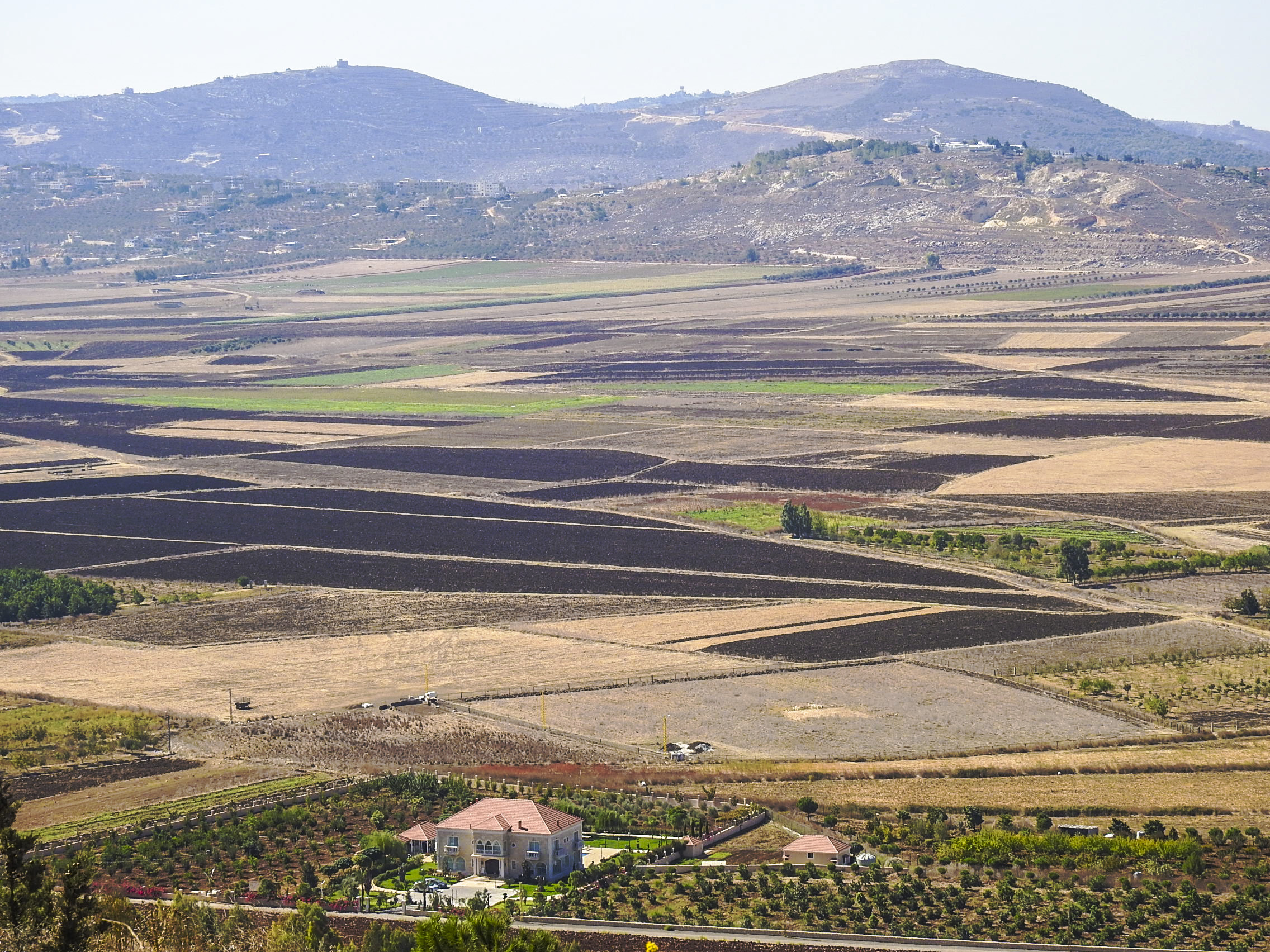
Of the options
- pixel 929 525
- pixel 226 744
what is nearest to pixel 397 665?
pixel 226 744

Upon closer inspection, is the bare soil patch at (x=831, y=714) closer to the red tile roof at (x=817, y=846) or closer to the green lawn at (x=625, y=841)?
the green lawn at (x=625, y=841)

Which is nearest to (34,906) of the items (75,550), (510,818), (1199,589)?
(510,818)

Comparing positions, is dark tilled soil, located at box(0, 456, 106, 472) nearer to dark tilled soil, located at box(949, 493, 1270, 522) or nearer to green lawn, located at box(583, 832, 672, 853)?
dark tilled soil, located at box(949, 493, 1270, 522)

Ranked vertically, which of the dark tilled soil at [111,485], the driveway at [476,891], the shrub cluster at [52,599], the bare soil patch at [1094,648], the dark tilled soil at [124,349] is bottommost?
the dark tilled soil at [124,349]

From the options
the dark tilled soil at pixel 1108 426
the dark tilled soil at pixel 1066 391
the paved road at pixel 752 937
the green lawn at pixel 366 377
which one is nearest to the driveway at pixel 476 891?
the paved road at pixel 752 937

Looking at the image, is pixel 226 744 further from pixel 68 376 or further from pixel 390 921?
pixel 68 376

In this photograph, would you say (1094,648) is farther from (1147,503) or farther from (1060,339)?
(1060,339)
